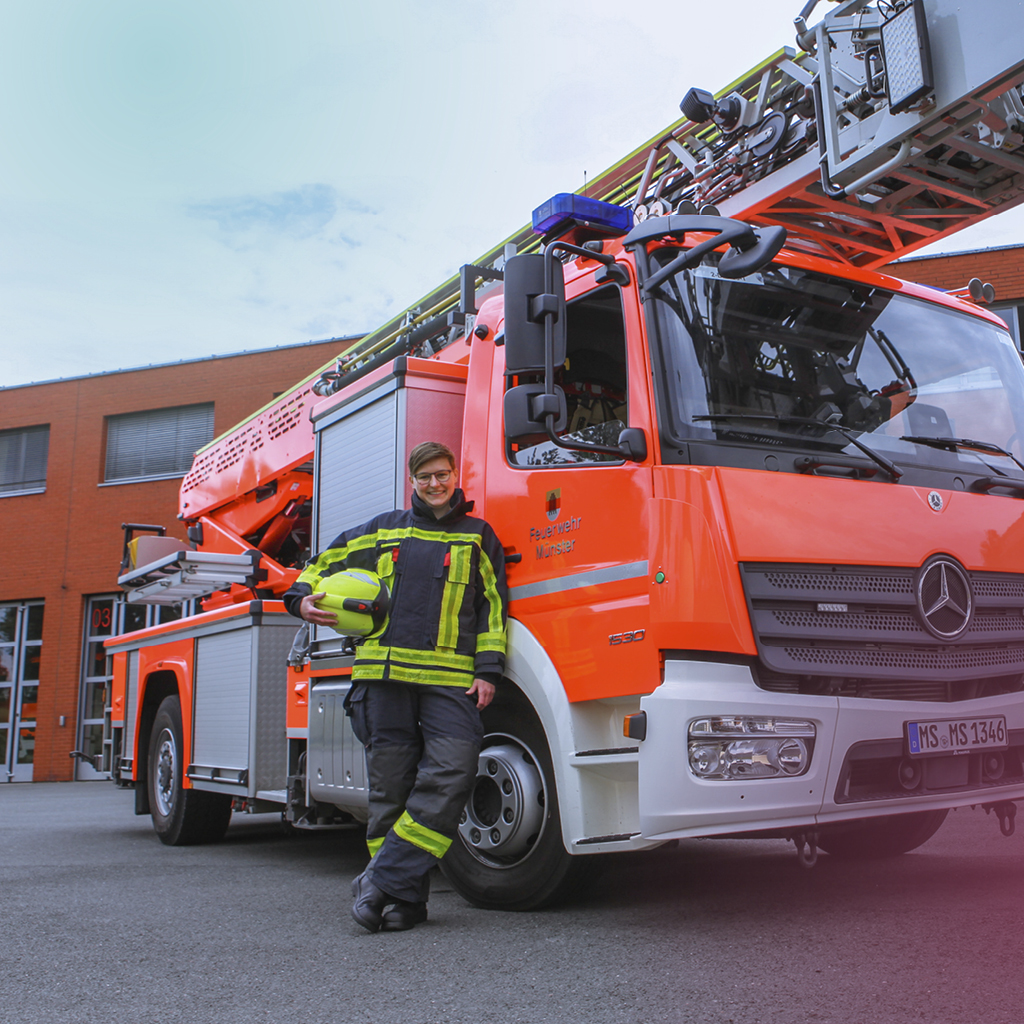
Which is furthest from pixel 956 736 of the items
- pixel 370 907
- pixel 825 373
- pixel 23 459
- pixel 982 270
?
pixel 23 459

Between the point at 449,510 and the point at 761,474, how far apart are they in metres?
1.26

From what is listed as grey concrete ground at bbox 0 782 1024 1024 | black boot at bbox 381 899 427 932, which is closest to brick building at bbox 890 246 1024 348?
grey concrete ground at bbox 0 782 1024 1024

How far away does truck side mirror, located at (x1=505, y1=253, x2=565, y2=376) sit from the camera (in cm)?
376

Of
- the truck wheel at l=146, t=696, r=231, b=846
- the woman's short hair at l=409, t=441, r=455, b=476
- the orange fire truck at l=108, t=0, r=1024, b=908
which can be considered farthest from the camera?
the truck wheel at l=146, t=696, r=231, b=846

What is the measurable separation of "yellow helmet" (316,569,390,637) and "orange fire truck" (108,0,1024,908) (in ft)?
1.70

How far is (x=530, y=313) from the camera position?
12.5 ft

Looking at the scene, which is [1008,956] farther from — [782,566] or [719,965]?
[782,566]

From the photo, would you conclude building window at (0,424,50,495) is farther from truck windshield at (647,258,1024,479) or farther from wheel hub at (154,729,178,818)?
truck windshield at (647,258,1024,479)

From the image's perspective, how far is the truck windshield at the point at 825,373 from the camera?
369 centimetres

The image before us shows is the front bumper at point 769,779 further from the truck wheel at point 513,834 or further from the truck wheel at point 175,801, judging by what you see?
the truck wheel at point 175,801

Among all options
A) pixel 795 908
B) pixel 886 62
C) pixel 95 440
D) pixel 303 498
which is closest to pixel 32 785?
pixel 95 440

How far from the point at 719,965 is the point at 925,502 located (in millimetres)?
1687

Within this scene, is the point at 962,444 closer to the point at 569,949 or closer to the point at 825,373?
the point at 825,373

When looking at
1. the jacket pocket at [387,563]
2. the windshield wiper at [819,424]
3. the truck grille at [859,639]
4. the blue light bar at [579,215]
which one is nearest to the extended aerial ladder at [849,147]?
A: the blue light bar at [579,215]
